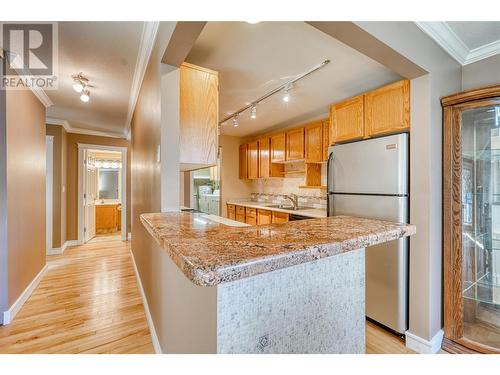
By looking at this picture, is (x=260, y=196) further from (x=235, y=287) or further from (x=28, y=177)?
(x=235, y=287)

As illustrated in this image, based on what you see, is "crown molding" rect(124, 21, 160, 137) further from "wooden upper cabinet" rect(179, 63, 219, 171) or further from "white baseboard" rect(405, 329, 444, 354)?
"white baseboard" rect(405, 329, 444, 354)

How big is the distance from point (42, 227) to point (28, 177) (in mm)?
888

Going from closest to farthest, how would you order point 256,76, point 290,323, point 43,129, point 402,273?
point 290,323
point 402,273
point 256,76
point 43,129

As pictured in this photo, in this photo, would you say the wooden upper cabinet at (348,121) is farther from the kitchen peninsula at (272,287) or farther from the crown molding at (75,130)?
the crown molding at (75,130)

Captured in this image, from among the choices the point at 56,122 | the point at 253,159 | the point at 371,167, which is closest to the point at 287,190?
the point at 253,159

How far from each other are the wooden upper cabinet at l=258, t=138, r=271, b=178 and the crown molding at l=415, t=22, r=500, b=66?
277 centimetres

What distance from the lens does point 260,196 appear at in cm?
503

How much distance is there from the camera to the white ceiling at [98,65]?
1697mm

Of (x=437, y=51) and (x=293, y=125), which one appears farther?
(x=293, y=125)

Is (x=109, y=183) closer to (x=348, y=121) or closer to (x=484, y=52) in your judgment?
(x=348, y=121)

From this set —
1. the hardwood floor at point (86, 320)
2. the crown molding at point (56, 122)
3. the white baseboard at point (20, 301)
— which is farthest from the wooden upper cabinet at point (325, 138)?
the crown molding at point (56, 122)

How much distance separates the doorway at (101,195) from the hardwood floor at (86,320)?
5.86 feet

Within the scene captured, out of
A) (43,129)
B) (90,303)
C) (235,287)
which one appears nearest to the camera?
(235,287)

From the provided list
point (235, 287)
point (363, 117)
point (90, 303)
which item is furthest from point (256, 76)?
point (90, 303)
